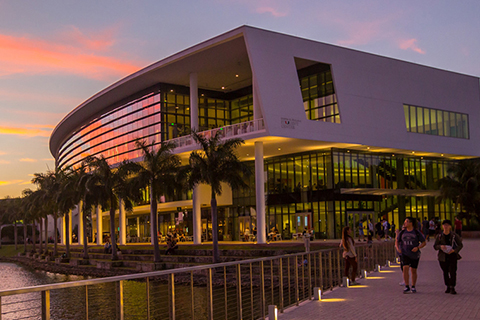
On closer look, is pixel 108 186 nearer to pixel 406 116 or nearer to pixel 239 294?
pixel 406 116

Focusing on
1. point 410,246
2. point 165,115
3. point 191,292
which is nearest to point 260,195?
point 165,115

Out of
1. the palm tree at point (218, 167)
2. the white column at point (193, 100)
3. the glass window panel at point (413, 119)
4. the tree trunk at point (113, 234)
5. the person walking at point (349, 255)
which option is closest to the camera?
the person walking at point (349, 255)

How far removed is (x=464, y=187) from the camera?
46.4 m

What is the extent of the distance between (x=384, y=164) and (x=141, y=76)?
73.8 feet

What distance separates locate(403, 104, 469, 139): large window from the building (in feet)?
0.31

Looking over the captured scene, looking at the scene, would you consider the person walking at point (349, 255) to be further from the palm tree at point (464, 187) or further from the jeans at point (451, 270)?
the palm tree at point (464, 187)

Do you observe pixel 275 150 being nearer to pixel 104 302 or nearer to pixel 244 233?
pixel 244 233

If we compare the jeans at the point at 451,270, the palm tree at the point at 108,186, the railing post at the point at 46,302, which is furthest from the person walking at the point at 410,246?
the palm tree at the point at 108,186

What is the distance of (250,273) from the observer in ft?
31.1

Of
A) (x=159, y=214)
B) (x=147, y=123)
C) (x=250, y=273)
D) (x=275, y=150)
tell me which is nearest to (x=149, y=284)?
(x=250, y=273)

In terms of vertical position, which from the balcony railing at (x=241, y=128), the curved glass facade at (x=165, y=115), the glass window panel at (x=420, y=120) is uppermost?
the curved glass facade at (x=165, y=115)

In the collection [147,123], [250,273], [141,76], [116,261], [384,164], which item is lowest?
[116,261]

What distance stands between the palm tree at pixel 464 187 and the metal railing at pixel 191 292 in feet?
114

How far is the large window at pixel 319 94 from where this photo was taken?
39500 mm
